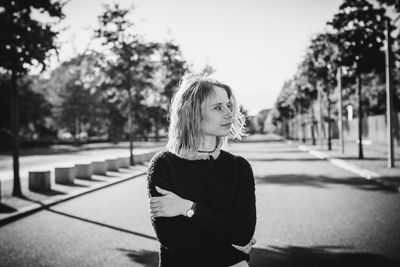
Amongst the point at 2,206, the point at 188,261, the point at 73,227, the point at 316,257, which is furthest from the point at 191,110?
the point at 2,206

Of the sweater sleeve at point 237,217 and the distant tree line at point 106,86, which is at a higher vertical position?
the distant tree line at point 106,86

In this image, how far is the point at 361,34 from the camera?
61.0ft

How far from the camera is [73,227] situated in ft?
23.1

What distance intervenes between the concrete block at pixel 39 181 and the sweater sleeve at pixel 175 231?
34.5 ft

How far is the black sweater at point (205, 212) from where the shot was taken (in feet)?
6.24

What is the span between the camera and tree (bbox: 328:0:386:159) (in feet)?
59.8

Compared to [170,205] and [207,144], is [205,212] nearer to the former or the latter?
[170,205]

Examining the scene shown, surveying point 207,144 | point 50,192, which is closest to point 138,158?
point 50,192

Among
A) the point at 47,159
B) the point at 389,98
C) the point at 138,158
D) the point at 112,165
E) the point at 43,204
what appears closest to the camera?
the point at 43,204

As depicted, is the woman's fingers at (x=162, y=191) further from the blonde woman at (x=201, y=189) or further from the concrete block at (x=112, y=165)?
the concrete block at (x=112, y=165)

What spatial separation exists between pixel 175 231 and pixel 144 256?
3.58 meters

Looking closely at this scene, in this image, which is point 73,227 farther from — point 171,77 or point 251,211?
point 171,77

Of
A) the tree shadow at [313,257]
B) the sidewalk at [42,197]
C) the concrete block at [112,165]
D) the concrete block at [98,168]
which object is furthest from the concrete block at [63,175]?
the tree shadow at [313,257]

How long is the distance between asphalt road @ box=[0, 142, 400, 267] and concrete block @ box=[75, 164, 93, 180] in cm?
382
